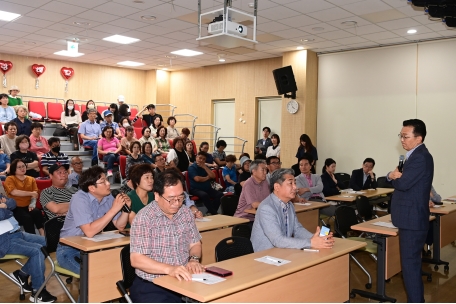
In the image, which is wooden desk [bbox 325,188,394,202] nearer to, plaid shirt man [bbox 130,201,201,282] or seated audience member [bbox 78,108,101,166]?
plaid shirt man [bbox 130,201,201,282]

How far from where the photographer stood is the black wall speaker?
1095cm

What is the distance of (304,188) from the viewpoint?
665 centimetres

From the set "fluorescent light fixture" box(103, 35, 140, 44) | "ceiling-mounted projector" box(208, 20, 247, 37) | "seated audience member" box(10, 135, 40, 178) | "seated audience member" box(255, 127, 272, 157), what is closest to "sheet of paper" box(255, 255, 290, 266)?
"ceiling-mounted projector" box(208, 20, 247, 37)

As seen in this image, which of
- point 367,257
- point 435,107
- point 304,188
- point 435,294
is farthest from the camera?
point 435,107

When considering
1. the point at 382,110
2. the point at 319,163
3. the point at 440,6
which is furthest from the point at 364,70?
the point at 440,6

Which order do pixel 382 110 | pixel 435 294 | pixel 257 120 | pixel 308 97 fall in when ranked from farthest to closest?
pixel 257 120, pixel 308 97, pixel 382 110, pixel 435 294

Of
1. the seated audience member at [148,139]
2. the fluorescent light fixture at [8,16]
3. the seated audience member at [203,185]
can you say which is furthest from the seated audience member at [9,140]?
the seated audience member at [203,185]

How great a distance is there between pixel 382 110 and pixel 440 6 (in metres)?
4.38

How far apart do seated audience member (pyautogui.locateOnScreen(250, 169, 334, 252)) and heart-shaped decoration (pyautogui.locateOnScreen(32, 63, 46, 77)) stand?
462 inches

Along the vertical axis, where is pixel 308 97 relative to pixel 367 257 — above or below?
above

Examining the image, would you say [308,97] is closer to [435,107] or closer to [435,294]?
[435,107]

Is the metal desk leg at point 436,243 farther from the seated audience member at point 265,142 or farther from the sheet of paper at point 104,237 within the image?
the seated audience member at point 265,142

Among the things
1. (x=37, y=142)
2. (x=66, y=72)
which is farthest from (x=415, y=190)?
(x=66, y=72)

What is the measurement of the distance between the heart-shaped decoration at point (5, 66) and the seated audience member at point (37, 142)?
17.2ft
